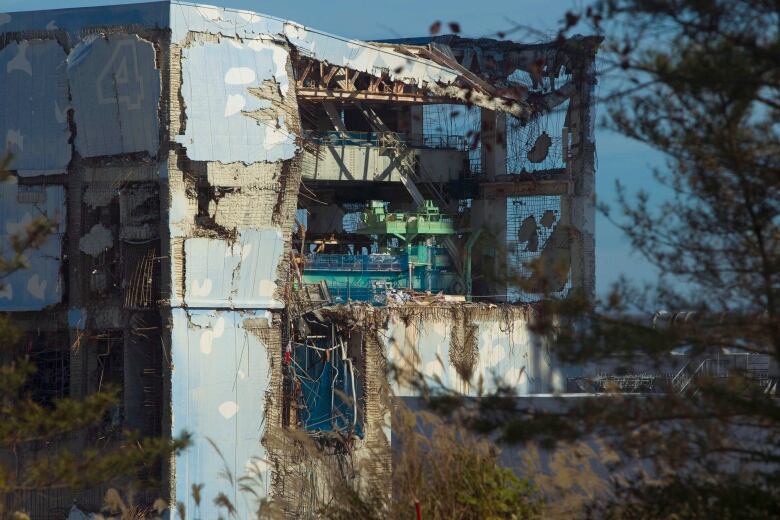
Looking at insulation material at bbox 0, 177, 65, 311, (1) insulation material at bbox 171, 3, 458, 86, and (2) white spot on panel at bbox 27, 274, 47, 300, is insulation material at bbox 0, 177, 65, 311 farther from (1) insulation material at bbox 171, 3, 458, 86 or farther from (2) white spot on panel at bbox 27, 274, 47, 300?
(1) insulation material at bbox 171, 3, 458, 86

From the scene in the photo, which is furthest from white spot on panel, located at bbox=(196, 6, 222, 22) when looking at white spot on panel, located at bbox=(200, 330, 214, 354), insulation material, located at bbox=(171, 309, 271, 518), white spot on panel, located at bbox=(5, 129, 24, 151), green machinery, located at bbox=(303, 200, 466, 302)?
green machinery, located at bbox=(303, 200, 466, 302)

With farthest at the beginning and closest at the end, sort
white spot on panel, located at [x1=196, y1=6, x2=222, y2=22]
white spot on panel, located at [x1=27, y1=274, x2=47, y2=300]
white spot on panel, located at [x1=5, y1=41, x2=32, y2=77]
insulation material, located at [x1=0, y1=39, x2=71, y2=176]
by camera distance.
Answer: white spot on panel, located at [x1=27, y1=274, x2=47, y2=300]
white spot on panel, located at [x1=5, y1=41, x2=32, y2=77]
insulation material, located at [x1=0, y1=39, x2=71, y2=176]
white spot on panel, located at [x1=196, y1=6, x2=222, y2=22]

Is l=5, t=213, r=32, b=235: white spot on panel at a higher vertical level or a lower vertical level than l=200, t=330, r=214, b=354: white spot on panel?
higher

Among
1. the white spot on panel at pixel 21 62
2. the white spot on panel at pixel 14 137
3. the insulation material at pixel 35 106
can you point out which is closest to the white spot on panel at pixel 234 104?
the insulation material at pixel 35 106

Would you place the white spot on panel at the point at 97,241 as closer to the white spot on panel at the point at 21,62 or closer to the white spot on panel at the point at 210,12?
the white spot on panel at the point at 21,62

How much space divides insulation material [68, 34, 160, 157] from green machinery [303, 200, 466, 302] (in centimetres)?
643

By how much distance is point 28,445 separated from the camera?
31.0 m

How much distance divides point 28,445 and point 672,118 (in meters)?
22.2

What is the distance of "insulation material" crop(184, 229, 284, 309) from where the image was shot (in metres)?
30.0

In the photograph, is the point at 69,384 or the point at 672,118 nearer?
the point at 672,118

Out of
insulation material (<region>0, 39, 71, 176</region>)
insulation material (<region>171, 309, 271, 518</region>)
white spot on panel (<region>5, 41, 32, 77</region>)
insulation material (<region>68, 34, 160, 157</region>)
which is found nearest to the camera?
insulation material (<region>171, 309, 271, 518</region>)

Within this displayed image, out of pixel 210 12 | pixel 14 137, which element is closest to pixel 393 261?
pixel 210 12

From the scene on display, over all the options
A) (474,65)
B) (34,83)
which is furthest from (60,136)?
(474,65)

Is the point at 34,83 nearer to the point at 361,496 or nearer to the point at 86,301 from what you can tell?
the point at 86,301
